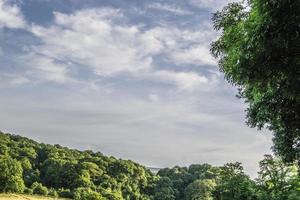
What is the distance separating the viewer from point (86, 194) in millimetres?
132750

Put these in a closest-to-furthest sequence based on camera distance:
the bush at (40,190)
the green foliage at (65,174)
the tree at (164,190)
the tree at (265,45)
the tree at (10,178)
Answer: the tree at (265,45) → the tree at (10,178) → the green foliage at (65,174) → the bush at (40,190) → the tree at (164,190)

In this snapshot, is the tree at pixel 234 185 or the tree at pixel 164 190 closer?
the tree at pixel 234 185

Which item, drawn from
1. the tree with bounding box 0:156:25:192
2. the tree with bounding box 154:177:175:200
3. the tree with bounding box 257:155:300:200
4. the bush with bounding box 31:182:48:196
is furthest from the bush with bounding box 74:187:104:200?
the tree with bounding box 257:155:300:200

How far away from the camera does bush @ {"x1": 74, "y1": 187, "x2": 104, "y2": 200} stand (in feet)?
422

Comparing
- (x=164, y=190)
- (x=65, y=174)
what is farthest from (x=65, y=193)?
(x=164, y=190)

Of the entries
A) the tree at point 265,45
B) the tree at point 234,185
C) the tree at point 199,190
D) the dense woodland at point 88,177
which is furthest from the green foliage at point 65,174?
the tree at point 265,45

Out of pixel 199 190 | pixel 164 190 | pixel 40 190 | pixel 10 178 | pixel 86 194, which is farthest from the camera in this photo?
pixel 164 190

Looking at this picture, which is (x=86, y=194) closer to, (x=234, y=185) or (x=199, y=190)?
(x=199, y=190)

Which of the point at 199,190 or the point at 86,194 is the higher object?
the point at 199,190

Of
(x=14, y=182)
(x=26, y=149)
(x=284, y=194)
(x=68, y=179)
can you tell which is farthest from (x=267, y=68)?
(x=26, y=149)

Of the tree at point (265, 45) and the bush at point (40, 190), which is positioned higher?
the bush at point (40, 190)

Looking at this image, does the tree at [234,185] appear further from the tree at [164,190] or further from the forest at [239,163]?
the tree at [164,190]

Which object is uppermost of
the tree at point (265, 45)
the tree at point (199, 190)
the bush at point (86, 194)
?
the tree at point (199, 190)

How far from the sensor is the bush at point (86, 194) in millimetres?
128500
